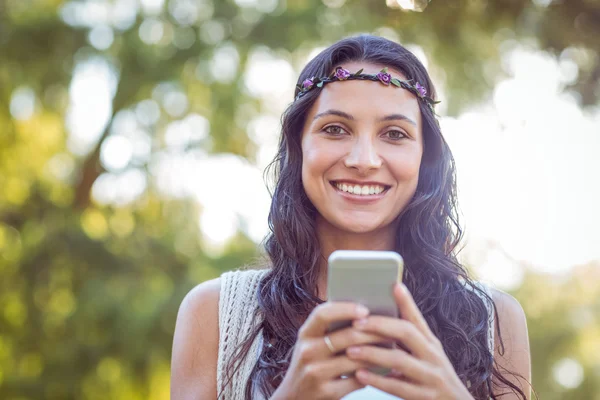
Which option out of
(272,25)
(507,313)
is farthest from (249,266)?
(272,25)

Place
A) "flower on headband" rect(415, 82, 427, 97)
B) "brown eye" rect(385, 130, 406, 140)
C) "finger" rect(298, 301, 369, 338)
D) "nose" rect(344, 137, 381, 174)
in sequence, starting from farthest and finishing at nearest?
"flower on headband" rect(415, 82, 427, 97)
"brown eye" rect(385, 130, 406, 140)
"nose" rect(344, 137, 381, 174)
"finger" rect(298, 301, 369, 338)

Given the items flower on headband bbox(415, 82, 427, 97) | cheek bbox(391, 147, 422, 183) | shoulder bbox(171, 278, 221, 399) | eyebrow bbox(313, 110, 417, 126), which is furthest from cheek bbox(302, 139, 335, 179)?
shoulder bbox(171, 278, 221, 399)

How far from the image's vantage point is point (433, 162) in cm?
246

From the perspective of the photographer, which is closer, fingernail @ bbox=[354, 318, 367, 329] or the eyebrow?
fingernail @ bbox=[354, 318, 367, 329]

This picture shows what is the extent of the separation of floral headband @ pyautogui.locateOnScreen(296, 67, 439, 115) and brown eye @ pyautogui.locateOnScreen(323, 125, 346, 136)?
17cm

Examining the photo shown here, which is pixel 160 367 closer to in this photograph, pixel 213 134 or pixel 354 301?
pixel 213 134

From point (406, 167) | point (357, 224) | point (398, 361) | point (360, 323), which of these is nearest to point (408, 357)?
point (398, 361)

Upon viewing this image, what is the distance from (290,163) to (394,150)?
1.45 ft

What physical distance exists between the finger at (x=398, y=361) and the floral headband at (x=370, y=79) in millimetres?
1000

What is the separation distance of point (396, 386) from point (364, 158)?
78 centimetres

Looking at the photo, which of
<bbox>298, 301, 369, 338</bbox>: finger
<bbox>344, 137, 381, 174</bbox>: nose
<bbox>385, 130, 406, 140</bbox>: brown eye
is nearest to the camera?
<bbox>298, 301, 369, 338</bbox>: finger

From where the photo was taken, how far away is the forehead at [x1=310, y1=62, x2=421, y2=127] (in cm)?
221

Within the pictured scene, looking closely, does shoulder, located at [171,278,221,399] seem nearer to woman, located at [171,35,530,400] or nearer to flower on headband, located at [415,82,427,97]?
woman, located at [171,35,530,400]

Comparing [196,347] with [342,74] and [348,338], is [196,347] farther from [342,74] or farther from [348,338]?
[342,74]
